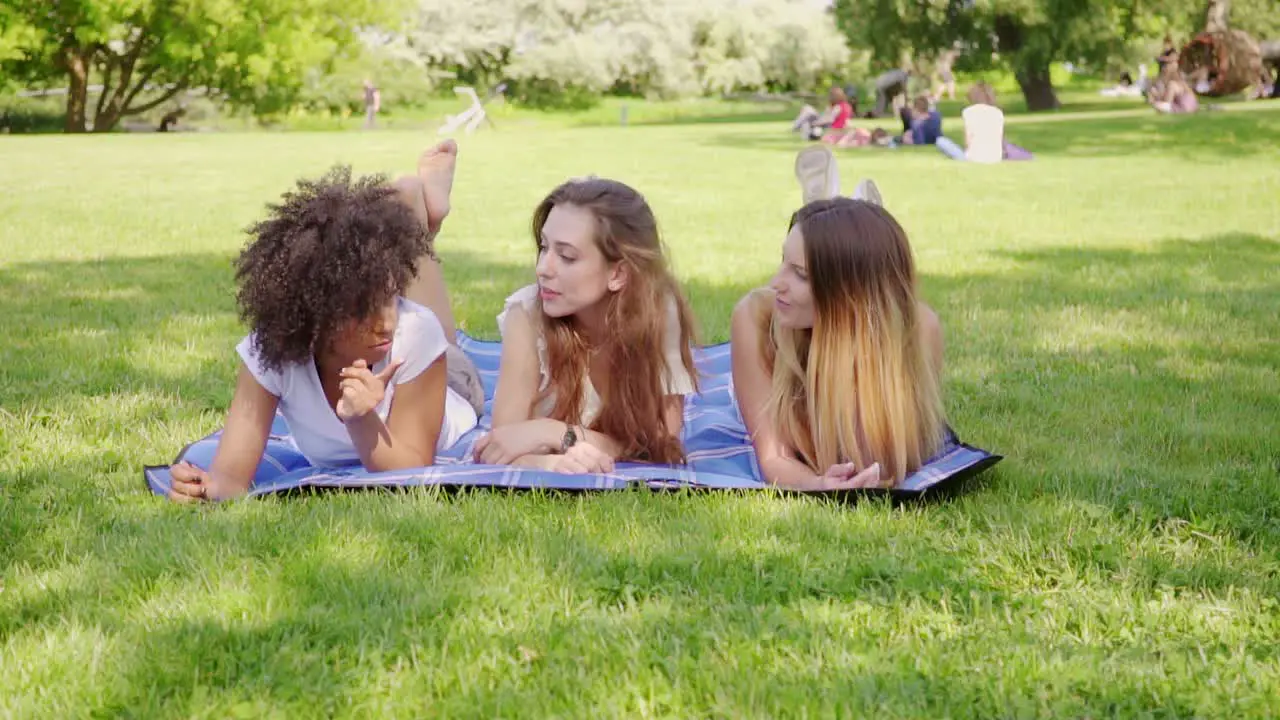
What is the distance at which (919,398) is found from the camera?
4082 mm

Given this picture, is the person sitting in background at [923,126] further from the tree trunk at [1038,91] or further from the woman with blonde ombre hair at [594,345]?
the woman with blonde ombre hair at [594,345]

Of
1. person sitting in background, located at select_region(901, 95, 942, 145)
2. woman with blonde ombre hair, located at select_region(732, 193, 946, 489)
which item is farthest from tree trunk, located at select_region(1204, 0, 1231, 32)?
woman with blonde ombre hair, located at select_region(732, 193, 946, 489)

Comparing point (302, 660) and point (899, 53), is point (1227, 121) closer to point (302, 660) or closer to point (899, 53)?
point (899, 53)

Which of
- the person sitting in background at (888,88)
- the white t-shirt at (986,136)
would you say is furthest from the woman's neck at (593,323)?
the person sitting in background at (888,88)

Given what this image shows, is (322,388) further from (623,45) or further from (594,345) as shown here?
(623,45)

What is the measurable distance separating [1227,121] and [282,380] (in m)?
25.3

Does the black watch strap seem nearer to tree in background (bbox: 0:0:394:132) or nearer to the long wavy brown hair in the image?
the long wavy brown hair

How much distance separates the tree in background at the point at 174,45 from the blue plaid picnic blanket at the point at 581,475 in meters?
33.9

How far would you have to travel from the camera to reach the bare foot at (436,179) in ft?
16.7

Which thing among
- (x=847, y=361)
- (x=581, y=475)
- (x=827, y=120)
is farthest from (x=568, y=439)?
(x=827, y=120)

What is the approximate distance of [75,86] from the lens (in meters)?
37.2

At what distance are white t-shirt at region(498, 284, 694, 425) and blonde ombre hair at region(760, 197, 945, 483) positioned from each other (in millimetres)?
356

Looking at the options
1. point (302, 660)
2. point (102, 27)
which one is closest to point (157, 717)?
point (302, 660)

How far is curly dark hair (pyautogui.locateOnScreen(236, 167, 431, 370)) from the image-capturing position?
11.8ft
